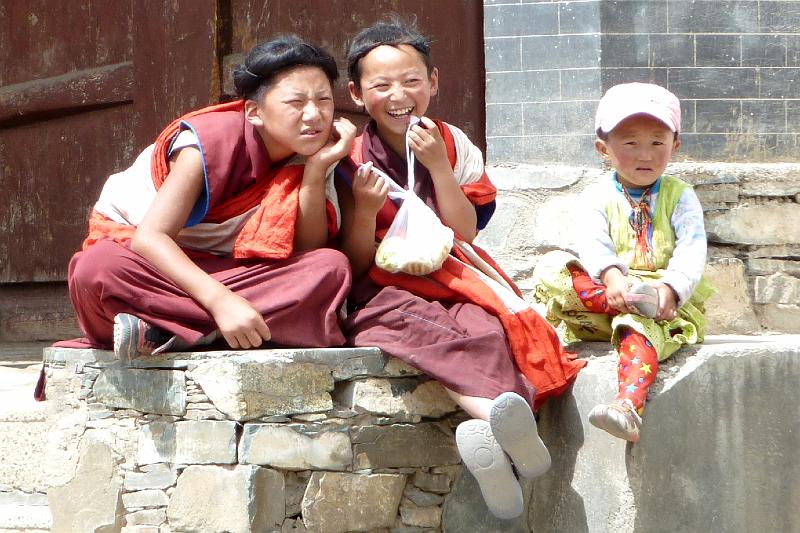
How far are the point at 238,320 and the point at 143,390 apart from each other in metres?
0.36

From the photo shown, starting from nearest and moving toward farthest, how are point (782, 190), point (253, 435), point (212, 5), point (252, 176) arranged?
point (253, 435), point (252, 176), point (782, 190), point (212, 5)

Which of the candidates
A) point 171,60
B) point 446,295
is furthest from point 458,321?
point 171,60

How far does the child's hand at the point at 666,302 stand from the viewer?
9.42ft

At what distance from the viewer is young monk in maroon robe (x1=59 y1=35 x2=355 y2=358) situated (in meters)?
2.78

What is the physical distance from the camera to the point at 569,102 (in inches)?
155

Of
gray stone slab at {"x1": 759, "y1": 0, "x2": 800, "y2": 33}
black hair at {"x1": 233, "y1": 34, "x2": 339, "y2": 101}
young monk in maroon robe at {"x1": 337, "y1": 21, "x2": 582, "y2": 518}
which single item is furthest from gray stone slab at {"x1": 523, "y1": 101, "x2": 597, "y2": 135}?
black hair at {"x1": 233, "y1": 34, "x2": 339, "y2": 101}

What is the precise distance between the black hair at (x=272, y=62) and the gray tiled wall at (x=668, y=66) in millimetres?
1163

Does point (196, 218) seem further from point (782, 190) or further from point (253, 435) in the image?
point (782, 190)

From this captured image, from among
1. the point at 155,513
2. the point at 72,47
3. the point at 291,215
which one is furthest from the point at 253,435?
the point at 72,47

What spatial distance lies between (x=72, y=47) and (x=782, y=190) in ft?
10.0

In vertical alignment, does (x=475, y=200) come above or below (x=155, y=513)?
above

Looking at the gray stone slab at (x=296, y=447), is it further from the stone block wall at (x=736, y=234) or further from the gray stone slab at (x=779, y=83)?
the gray stone slab at (x=779, y=83)

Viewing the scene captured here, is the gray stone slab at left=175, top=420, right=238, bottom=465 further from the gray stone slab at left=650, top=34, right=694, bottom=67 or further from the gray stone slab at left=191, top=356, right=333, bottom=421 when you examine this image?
the gray stone slab at left=650, top=34, right=694, bottom=67

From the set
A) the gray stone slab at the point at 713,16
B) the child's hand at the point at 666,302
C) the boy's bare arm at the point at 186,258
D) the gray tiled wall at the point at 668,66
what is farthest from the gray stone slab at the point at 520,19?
the boy's bare arm at the point at 186,258
